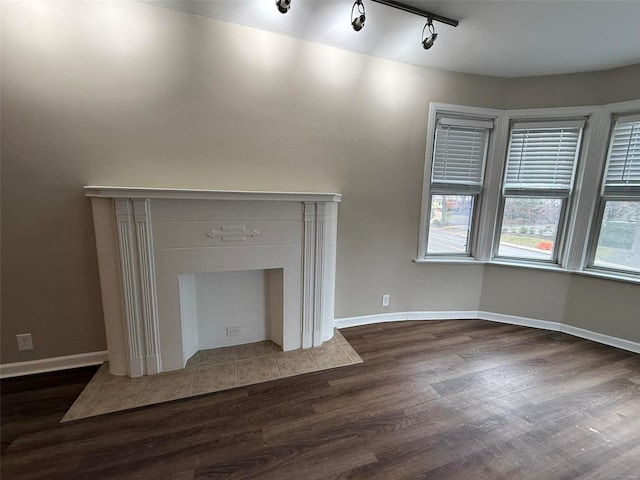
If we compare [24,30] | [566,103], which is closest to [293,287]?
[24,30]

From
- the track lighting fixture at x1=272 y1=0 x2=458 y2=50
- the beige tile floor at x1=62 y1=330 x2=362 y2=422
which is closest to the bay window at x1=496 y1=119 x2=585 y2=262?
the track lighting fixture at x1=272 y1=0 x2=458 y2=50

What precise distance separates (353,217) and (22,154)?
95.1 inches

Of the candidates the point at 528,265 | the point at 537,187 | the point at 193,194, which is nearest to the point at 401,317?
the point at 528,265

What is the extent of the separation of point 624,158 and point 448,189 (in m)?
1.47

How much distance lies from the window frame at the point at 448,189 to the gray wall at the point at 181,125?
0.26 feet

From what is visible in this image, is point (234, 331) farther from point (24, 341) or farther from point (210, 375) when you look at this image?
point (24, 341)

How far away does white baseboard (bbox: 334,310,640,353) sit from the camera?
2560 millimetres

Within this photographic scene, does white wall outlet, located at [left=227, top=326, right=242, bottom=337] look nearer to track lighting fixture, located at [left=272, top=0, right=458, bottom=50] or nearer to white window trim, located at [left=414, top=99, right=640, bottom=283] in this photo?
white window trim, located at [left=414, top=99, right=640, bottom=283]

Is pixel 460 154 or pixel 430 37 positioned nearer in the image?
pixel 430 37

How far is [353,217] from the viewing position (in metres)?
2.58

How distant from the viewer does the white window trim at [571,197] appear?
2.50m

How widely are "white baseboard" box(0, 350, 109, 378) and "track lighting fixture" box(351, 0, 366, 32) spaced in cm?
299

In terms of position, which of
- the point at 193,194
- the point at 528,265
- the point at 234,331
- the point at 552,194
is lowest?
the point at 234,331

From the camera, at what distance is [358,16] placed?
6.21 ft
